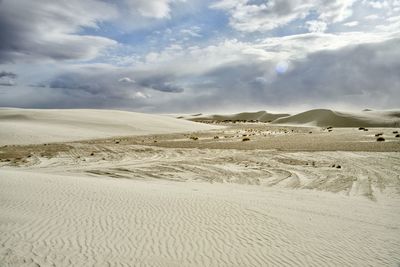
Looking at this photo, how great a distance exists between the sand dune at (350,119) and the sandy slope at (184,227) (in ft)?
235

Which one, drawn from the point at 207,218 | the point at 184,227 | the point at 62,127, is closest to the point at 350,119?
the point at 62,127

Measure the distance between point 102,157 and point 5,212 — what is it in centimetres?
1309

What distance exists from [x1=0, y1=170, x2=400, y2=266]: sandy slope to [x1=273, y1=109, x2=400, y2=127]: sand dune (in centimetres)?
7155

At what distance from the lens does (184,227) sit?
750 cm

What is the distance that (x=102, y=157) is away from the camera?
20.7m

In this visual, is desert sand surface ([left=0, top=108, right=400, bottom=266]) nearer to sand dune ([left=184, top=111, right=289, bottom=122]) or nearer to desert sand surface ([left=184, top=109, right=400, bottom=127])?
A: desert sand surface ([left=184, top=109, right=400, bottom=127])

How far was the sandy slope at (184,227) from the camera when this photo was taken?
19.2ft

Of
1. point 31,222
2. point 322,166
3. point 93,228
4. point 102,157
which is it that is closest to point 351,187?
point 322,166

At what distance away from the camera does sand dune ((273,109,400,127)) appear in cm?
7581

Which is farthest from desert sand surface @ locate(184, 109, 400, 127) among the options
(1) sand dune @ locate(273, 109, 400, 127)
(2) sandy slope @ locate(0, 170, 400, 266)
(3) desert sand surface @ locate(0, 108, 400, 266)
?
(2) sandy slope @ locate(0, 170, 400, 266)

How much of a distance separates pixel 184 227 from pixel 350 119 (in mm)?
83265

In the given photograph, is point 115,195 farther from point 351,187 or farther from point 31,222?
point 351,187

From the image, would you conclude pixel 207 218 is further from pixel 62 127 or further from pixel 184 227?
pixel 62 127

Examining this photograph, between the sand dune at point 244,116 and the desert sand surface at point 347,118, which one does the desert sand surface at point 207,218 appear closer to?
the desert sand surface at point 347,118
